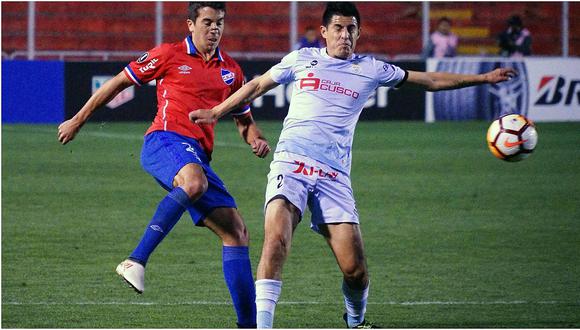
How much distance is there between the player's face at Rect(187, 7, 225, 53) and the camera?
24.0 ft

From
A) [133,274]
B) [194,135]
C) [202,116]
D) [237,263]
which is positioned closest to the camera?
[133,274]

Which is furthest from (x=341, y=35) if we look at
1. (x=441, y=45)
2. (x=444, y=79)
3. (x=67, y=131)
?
(x=441, y=45)

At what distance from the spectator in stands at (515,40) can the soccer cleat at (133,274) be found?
2064 centimetres

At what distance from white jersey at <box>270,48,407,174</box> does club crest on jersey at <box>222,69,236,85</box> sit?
57 cm

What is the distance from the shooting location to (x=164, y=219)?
6.95 meters

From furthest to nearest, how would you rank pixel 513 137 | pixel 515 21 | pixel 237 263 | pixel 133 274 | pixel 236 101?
1. pixel 515 21
2. pixel 513 137
3. pixel 237 263
4. pixel 236 101
5. pixel 133 274

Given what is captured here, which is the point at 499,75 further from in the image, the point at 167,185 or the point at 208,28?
the point at 167,185

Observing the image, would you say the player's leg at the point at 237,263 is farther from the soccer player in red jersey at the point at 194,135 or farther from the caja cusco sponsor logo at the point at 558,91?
the caja cusco sponsor logo at the point at 558,91

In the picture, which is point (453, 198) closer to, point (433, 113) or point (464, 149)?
point (464, 149)

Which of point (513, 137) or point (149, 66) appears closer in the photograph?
point (149, 66)

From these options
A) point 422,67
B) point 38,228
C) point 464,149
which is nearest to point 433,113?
point 422,67

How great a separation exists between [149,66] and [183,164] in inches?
28.6

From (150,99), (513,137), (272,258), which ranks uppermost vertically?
(513,137)

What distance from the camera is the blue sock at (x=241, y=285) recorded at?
7.09 m
